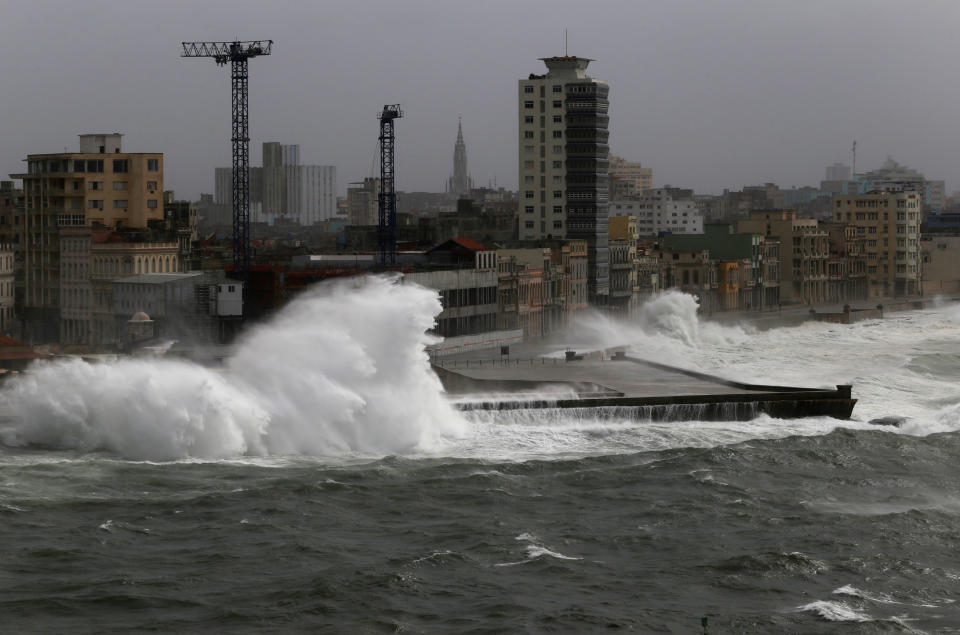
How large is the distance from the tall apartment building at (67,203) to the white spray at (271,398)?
39906 millimetres

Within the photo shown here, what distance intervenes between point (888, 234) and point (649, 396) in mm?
136000

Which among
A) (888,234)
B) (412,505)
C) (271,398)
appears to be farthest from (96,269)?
(888,234)

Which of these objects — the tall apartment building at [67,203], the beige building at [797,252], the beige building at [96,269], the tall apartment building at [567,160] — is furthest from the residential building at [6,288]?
the beige building at [797,252]

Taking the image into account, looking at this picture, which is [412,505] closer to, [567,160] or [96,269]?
[96,269]

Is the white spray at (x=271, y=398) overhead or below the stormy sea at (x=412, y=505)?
overhead

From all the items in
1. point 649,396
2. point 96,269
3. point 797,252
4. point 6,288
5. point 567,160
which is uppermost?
point 567,160

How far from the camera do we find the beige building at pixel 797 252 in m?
172

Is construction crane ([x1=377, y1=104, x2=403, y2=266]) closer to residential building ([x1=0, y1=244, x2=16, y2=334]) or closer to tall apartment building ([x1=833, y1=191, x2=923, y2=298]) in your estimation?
residential building ([x1=0, y1=244, x2=16, y2=334])

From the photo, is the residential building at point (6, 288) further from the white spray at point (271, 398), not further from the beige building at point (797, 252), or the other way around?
the beige building at point (797, 252)

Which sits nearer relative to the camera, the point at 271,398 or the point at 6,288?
the point at 271,398

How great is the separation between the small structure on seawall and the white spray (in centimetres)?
356

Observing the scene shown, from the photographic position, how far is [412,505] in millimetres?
45312

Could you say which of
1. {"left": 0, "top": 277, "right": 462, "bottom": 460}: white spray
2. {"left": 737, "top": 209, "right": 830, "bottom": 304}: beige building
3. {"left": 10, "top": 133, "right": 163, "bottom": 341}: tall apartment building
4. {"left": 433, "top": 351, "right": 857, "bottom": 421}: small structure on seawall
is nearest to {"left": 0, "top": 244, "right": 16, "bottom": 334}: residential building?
{"left": 10, "top": 133, "right": 163, "bottom": 341}: tall apartment building

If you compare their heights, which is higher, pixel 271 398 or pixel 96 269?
pixel 96 269
